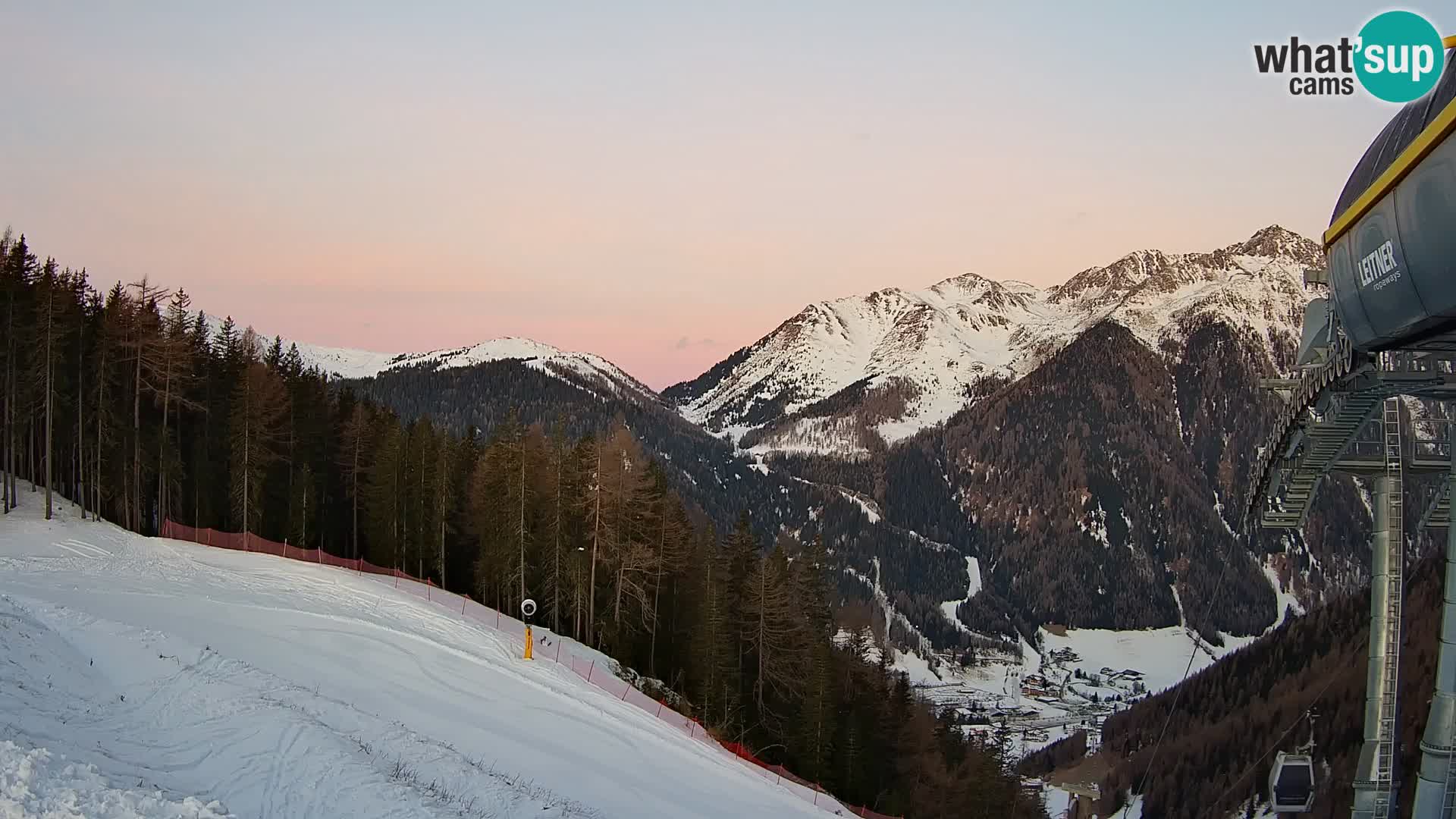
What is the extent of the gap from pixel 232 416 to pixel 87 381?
6.73 meters

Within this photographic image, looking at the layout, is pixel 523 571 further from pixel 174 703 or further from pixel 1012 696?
pixel 1012 696

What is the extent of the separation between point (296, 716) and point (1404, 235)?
1792 cm

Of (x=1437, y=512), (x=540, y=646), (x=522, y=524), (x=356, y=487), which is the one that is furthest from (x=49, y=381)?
(x=1437, y=512)

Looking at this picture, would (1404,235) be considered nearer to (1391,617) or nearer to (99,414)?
(1391,617)

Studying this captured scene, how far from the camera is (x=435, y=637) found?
94.0ft

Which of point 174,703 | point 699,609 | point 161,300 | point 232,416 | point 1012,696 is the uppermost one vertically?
point 161,300

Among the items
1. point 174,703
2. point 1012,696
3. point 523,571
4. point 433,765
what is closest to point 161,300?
point 523,571

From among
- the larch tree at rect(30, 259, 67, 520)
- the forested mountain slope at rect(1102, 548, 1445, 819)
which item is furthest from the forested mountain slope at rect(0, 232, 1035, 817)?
the forested mountain slope at rect(1102, 548, 1445, 819)

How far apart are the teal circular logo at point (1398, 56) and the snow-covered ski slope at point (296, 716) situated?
53.9 ft

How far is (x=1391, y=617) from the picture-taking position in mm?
15070

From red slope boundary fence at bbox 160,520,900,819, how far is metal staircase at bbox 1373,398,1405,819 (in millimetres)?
14266

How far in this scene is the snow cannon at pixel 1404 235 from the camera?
28.6 ft

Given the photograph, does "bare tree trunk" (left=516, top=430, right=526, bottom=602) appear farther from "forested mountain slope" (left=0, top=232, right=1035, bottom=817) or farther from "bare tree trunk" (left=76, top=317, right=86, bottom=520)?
"bare tree trunk" (left=76, top=317, right=86, bottom=520)

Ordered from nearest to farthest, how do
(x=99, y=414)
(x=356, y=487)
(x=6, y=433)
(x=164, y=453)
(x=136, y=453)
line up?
Answer: (x=6, y=433)
(x=99, y=414)
(x=136, y=453)
(x=164, y=453)
(x=356, y=487)
